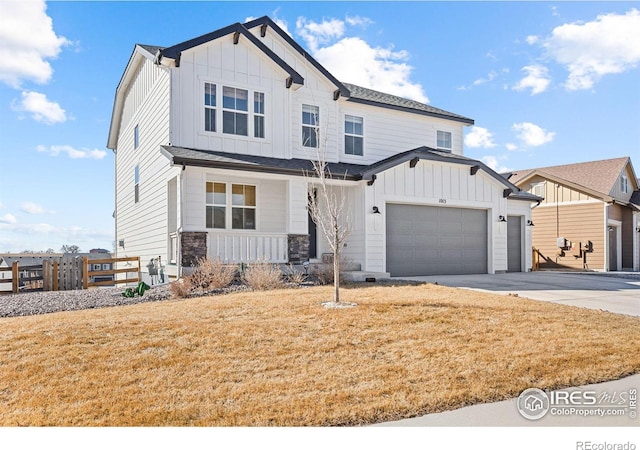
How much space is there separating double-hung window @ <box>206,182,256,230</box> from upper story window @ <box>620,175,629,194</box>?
67.9 feet

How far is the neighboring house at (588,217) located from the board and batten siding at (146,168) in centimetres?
1862

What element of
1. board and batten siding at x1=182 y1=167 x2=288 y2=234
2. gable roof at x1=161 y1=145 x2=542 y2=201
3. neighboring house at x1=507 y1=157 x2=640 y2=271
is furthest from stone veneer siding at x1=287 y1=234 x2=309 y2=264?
neighboring house at x1=507 y1=157 x2=640 y2=271

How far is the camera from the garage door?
48.0 ft

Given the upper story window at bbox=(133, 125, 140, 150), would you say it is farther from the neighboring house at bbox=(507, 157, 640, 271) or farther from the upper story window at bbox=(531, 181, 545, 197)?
the upper story window at bbox=(531, 181, 545, 197)

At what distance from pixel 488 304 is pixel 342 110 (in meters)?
9.93

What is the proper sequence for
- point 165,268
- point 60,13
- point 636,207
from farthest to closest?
point 636,207
point 165,268
point 60,13

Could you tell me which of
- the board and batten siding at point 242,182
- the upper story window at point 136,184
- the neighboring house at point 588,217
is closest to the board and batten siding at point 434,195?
the board and batten siding at point 242,182

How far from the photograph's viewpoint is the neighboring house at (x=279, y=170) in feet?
41.7

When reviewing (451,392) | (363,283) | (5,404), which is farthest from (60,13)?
(451,392)

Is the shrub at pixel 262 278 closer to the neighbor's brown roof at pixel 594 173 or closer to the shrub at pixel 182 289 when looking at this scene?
the shrub at pixel 182 289

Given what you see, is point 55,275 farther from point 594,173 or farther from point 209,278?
point 594,173

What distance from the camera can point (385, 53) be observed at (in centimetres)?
1204

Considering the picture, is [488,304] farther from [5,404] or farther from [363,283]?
[5,404]

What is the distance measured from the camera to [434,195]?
15102 millimetres
